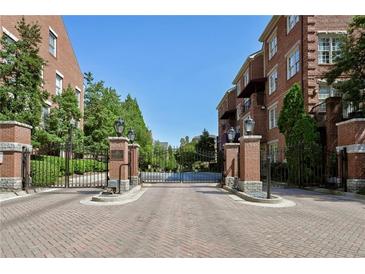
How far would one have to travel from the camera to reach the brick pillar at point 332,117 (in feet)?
67.6

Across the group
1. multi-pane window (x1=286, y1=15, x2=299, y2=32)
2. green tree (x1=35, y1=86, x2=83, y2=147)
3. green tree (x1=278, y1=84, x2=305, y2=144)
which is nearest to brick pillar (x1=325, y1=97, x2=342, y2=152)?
green tree (x1=278, y1=84, x2=305, y2=144)


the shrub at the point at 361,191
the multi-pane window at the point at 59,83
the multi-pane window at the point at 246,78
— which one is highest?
the multi-pane window at the point at 246,78

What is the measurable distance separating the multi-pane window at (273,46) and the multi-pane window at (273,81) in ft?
5.86

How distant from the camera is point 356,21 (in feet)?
58.1

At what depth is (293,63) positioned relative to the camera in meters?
26.3

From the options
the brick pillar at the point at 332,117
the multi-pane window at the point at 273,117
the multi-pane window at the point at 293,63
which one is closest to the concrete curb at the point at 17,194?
the brick pillar at the point at 332,117

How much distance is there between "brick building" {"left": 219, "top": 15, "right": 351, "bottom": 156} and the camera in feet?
77.8

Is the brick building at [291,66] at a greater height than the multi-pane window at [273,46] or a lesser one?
lesser

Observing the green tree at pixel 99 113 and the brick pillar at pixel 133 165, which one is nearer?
the brick pillar at pixel 133 165

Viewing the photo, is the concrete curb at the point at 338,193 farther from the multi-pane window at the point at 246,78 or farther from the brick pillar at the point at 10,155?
the multi-pane window at the point at 246,78

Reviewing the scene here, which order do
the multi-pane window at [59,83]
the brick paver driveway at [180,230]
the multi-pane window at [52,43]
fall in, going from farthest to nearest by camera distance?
1. the multi-pane window at [59,83]
2. the multi-pane window at [52,43]
3. the brick paver driveway at [180,230]

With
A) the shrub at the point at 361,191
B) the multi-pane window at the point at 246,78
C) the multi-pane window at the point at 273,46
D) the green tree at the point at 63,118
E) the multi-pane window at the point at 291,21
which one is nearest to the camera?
the shrub at the point at 361,191

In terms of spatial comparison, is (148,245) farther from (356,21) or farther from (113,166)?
(356,21)

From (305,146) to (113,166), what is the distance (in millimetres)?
10804
